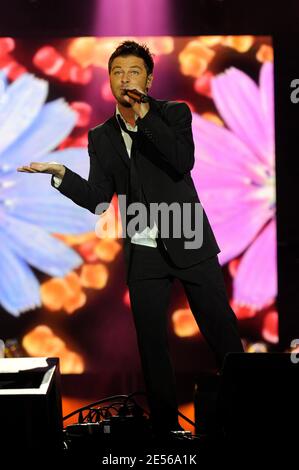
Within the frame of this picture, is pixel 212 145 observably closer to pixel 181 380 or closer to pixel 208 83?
pixel 208 83

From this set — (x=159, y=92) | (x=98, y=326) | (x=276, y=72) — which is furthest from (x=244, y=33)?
(x=98, y=326)

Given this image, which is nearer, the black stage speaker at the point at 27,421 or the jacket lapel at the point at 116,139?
the black stage speaker at the point at 27,421

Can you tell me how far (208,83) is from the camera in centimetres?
399

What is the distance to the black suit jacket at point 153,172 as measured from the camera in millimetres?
2416

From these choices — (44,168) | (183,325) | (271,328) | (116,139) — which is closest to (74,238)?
(183,325)

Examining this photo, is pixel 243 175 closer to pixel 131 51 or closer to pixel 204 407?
pixel 131 51

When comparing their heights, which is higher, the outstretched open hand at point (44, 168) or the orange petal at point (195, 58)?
the orange petal at point (195, 58)

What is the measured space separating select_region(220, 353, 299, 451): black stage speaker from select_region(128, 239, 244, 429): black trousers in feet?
2.43

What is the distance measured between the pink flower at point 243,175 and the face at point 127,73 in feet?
4.96

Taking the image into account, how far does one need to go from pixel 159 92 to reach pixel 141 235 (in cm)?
161

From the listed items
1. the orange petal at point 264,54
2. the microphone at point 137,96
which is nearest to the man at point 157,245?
the microphone at point 137,96

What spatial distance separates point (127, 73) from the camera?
2.46m

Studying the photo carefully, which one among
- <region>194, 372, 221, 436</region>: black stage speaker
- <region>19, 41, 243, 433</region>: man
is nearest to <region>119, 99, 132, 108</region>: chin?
<region>19, 41, 243, 433</region>: man

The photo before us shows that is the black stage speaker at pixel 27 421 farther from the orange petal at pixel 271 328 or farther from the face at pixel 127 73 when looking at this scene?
the orange petal at pixel 271 328
